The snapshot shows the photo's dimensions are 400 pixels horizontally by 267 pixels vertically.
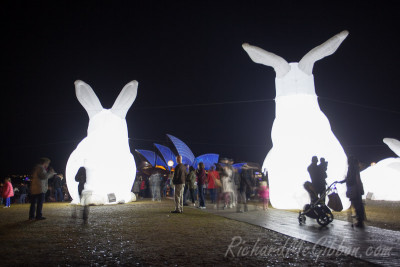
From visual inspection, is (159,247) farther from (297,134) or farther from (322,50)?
(322,50)

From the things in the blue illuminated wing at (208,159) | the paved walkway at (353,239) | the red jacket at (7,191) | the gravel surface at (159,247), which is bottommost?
the gravel surface at (159,247)

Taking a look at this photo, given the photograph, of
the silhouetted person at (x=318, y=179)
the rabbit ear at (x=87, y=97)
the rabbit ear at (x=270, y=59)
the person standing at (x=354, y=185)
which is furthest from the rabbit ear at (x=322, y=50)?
the rabbit ear at (x=87, y=97)

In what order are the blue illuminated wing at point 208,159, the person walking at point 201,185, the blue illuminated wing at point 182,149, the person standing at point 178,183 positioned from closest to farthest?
the person standing at point 178,183 < the person walking at point 201,185 < the blue illuminated wing at point 182,149 < the blue illuminated wing at point 208,159

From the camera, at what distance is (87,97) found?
15016 mm

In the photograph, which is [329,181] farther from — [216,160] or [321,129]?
[216,160]

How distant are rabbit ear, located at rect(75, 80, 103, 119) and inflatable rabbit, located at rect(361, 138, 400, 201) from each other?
12243mm

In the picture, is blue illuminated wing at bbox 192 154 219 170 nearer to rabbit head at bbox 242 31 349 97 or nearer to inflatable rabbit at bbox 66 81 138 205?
inflatable rabbit at bbox 66 81 138 205

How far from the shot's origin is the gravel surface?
4.29 metres

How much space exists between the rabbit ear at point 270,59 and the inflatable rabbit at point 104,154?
544cm

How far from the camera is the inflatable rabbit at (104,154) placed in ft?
48.2

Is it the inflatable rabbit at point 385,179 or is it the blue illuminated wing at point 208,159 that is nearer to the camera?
the inflatable rabbit at point 385,179

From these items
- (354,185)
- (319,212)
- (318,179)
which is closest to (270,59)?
(318,179)

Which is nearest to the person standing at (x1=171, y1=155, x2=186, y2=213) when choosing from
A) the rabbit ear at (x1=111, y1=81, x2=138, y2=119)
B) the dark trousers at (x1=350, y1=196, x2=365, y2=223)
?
the dark trousers at (x1=350, y1=196, x2=365, y2=223)

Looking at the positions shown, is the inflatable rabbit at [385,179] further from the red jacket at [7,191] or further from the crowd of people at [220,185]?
the red jacket at [7,191]
